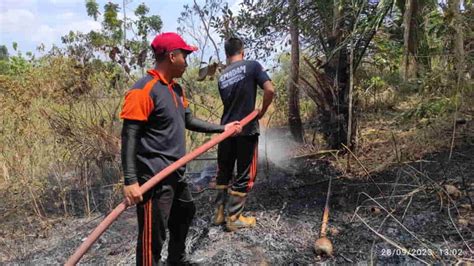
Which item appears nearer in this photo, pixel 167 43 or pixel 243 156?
pixel 167 43

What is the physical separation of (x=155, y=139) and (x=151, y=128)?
8 cm

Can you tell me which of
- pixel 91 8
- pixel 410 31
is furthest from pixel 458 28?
pixel 91 8

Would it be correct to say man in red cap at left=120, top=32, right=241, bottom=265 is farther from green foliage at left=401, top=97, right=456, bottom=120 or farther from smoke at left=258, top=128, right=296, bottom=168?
green foliage at left=401, top=97, right=456, bottom=120

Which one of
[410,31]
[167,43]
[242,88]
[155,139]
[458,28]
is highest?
[410,31]

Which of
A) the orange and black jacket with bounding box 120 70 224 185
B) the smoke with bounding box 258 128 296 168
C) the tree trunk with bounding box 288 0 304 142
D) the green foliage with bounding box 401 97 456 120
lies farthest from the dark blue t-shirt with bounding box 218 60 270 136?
the tree trunk with bounding box 288 0 304 142

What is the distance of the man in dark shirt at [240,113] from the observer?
4.15 metres

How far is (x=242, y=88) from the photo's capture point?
4.19 meters

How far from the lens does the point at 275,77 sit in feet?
30.7

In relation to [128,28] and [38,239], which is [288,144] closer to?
[128,28]

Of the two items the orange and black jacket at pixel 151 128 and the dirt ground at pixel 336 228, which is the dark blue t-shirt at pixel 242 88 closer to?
the dirt ground at pixel 336 228

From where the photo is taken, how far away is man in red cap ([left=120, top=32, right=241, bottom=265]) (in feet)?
9.11

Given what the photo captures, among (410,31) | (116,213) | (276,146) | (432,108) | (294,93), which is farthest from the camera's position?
(294,93)
